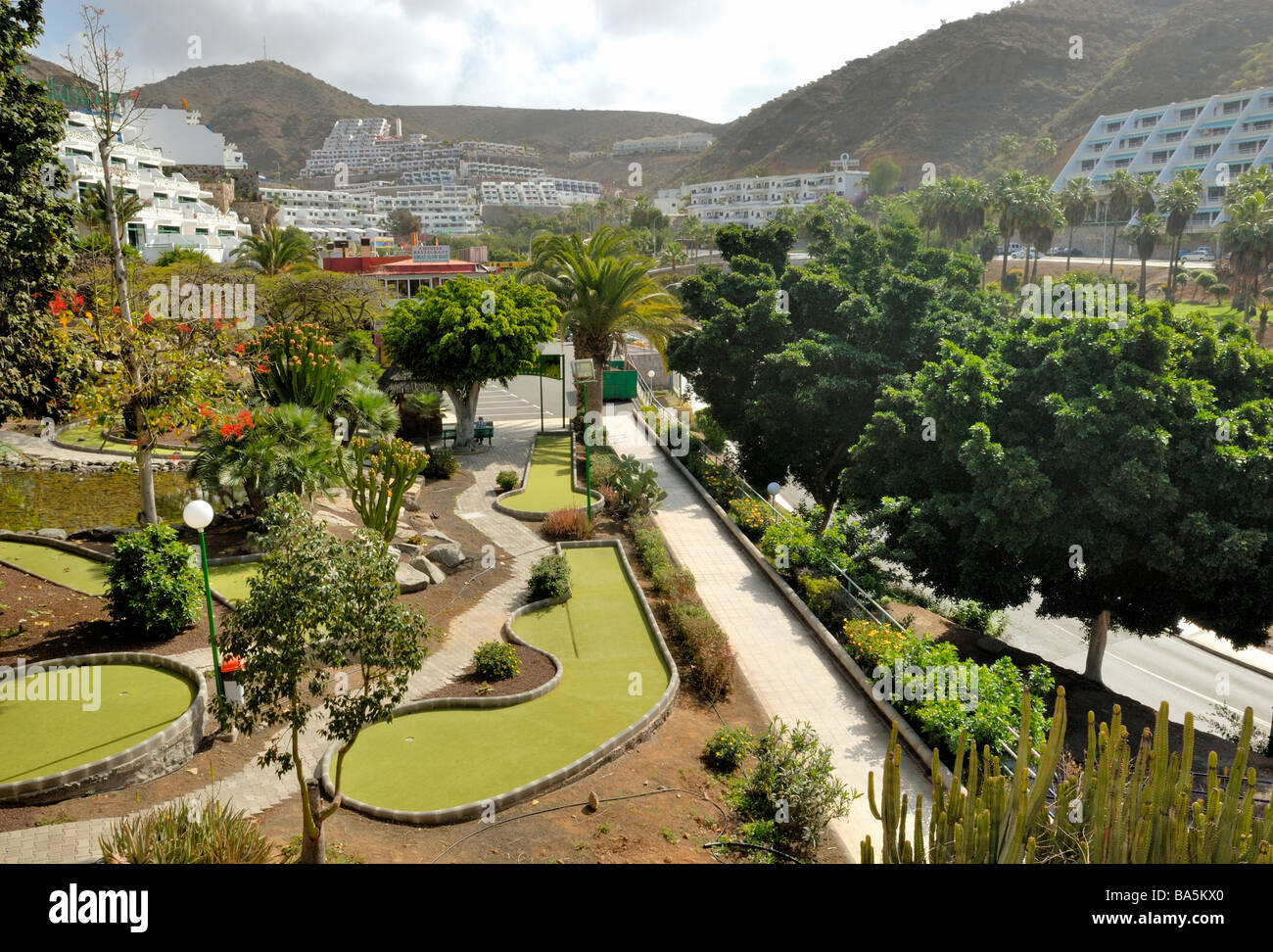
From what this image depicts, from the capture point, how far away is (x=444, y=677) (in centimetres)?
1581

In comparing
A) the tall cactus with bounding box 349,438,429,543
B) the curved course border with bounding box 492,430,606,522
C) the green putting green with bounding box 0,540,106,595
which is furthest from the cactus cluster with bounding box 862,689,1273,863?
the curved course border with bounding box 492,430,606,522

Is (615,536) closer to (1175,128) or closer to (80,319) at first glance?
(80,319)

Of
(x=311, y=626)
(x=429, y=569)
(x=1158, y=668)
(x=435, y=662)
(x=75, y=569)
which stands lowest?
(x=1158, y=668)

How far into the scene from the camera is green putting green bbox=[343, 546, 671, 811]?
1205 cm

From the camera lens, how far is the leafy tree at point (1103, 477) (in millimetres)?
17094

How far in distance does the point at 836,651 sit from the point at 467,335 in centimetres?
1957

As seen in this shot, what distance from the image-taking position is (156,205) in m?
70.8

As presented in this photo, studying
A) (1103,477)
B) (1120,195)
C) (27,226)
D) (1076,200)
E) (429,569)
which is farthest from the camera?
(1076,200)

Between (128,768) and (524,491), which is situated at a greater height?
(524,491)

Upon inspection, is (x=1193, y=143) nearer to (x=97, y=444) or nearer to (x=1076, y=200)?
(x=1076, y=200)

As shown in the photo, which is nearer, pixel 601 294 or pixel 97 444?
pixel 97 444

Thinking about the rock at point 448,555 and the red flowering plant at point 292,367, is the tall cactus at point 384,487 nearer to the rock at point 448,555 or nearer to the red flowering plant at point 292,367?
the rock at point 448,555

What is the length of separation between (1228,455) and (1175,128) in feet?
437

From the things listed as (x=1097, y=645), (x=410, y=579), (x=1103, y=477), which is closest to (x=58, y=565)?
(x=410, y=579)
